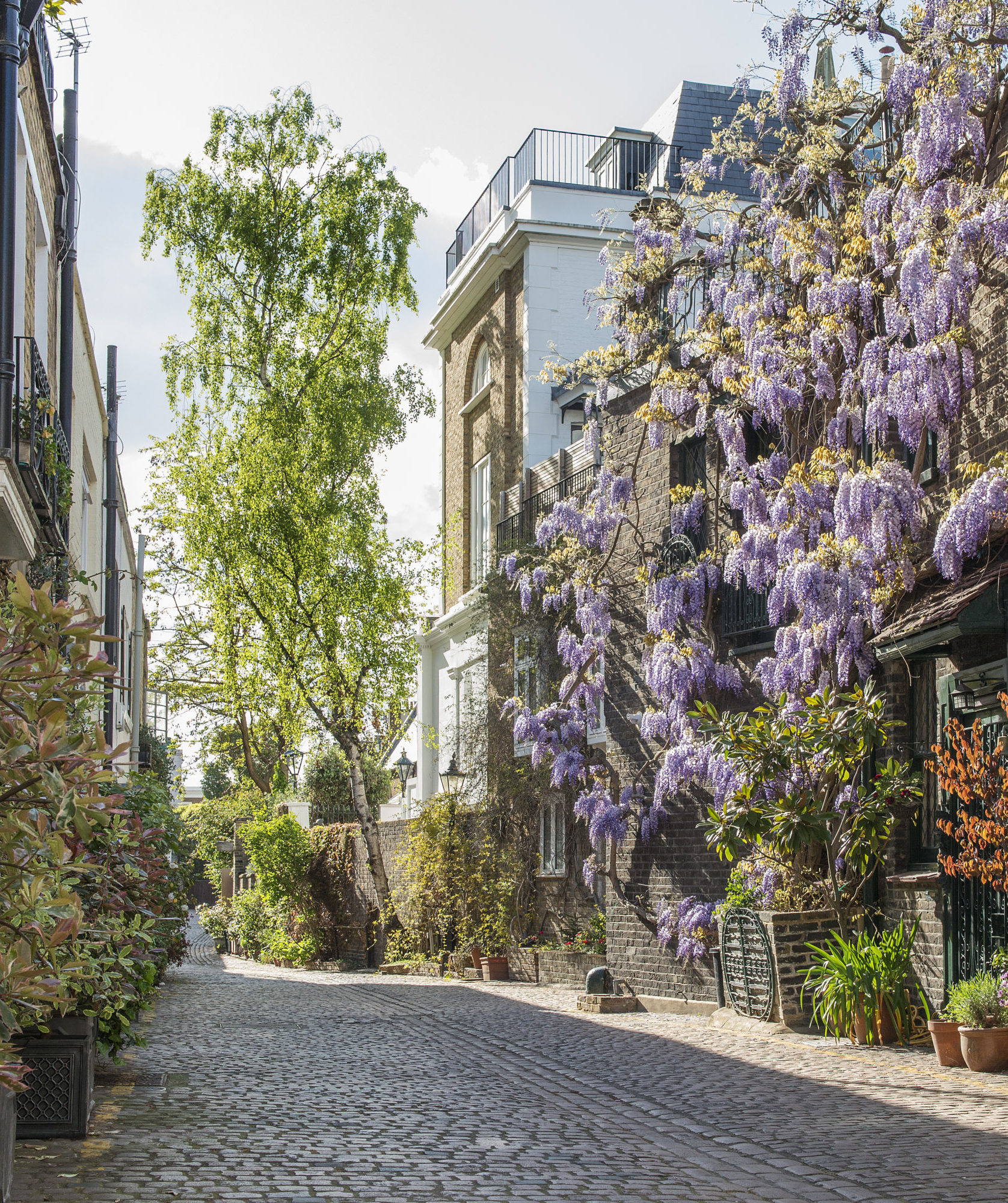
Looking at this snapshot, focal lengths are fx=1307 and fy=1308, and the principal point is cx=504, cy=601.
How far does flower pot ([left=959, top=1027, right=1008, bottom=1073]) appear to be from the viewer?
7934 mm

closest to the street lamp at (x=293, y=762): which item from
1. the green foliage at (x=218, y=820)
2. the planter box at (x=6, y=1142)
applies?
the green foliage at (x=218, y=820)

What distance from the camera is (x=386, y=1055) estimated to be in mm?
9531

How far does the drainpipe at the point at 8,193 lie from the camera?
7.56m

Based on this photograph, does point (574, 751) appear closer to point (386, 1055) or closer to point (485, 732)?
point (485, 732)

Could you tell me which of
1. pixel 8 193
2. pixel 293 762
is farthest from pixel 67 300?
pixel 293 762

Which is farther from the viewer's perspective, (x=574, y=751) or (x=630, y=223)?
(x=630, y=223)

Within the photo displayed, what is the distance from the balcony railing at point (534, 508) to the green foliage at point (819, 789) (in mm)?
5896

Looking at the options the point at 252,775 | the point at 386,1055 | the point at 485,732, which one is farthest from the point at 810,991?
the point at 252,775

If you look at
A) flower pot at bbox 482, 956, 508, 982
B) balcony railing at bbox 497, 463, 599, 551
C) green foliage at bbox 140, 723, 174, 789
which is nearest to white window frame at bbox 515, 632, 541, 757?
balcony railing at bbox 497, 463, 599, 551

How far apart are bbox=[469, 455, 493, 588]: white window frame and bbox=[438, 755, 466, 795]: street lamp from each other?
12.8 ft

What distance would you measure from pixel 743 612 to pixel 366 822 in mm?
10985

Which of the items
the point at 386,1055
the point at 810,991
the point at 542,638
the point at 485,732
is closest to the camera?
the point at 386,1055

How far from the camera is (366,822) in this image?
2191 cm

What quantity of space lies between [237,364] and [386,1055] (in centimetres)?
1638
